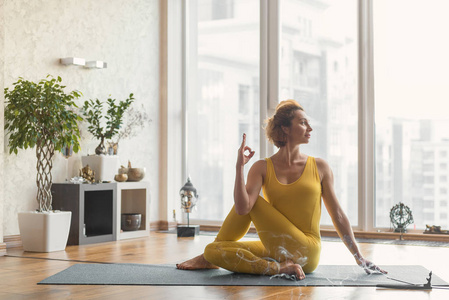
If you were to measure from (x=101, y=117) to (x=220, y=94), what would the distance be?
129cm

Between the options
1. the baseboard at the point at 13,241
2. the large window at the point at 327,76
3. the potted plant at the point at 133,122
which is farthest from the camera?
the potted plant at the point at 133,122

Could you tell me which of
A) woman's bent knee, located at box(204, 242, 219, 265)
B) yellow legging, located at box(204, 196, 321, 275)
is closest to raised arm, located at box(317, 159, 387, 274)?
yellow legging, located at box(204, 196, 321, 275)

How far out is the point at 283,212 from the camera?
3.08 metres

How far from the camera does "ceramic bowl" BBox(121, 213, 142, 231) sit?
5.24 meters

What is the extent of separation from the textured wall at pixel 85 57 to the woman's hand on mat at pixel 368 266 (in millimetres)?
2540

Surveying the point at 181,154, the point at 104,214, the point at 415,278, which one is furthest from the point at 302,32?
the point at 415,278

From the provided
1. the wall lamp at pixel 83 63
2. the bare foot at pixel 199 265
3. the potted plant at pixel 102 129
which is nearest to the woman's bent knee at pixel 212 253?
the bare foot at pixel 199 265

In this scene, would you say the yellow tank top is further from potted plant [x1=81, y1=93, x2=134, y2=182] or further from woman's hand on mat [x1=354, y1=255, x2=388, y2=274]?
potted plant [x1=81, y1=93, x2=134, y2=182]

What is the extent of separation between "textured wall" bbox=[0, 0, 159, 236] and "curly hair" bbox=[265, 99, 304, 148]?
2.12 metres

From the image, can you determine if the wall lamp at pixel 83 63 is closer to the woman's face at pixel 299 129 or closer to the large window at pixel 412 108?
the large window at pixel 412 108

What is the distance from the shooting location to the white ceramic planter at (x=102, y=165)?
4957 mm

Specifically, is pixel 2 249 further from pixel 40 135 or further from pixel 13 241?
pixel 40 135

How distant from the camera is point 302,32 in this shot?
568cm

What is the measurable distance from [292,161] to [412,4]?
105 inches
